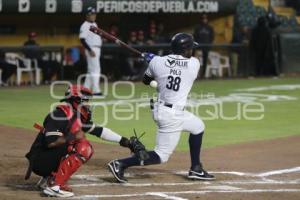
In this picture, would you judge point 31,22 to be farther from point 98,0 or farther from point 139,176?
point 139,176

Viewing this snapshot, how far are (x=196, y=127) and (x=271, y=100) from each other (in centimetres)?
915

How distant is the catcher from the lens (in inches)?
311

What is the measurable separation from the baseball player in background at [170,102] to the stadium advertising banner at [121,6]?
41.5 ft

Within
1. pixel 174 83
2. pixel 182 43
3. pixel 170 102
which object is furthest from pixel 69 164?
pixel 182 43

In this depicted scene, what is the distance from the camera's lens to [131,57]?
74.6ft

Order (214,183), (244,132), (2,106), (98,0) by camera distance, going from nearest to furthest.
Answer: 1. (214,183)
2. (244,132)
3. (2,106)
4. (98,0)

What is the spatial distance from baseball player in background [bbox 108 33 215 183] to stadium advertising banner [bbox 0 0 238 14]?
12.6m

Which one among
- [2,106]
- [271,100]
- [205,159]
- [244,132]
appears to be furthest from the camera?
[271,100]

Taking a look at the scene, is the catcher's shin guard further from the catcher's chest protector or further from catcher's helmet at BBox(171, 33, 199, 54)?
catcher's helmet at BBox(171, 33, 199, 54)

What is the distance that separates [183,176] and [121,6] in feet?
46.0

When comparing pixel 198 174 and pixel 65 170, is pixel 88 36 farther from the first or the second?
pixel 65 170

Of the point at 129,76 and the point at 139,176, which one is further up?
the point at 139,176

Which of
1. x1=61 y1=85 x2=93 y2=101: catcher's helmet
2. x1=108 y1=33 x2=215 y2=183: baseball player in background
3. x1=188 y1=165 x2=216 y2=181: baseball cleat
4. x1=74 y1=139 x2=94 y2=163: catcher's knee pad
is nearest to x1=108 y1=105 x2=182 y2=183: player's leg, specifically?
x1=108 y1=33 x2=215 y2=183: baseball player in background

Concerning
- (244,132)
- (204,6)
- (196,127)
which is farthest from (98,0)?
Answer: (196,127)
